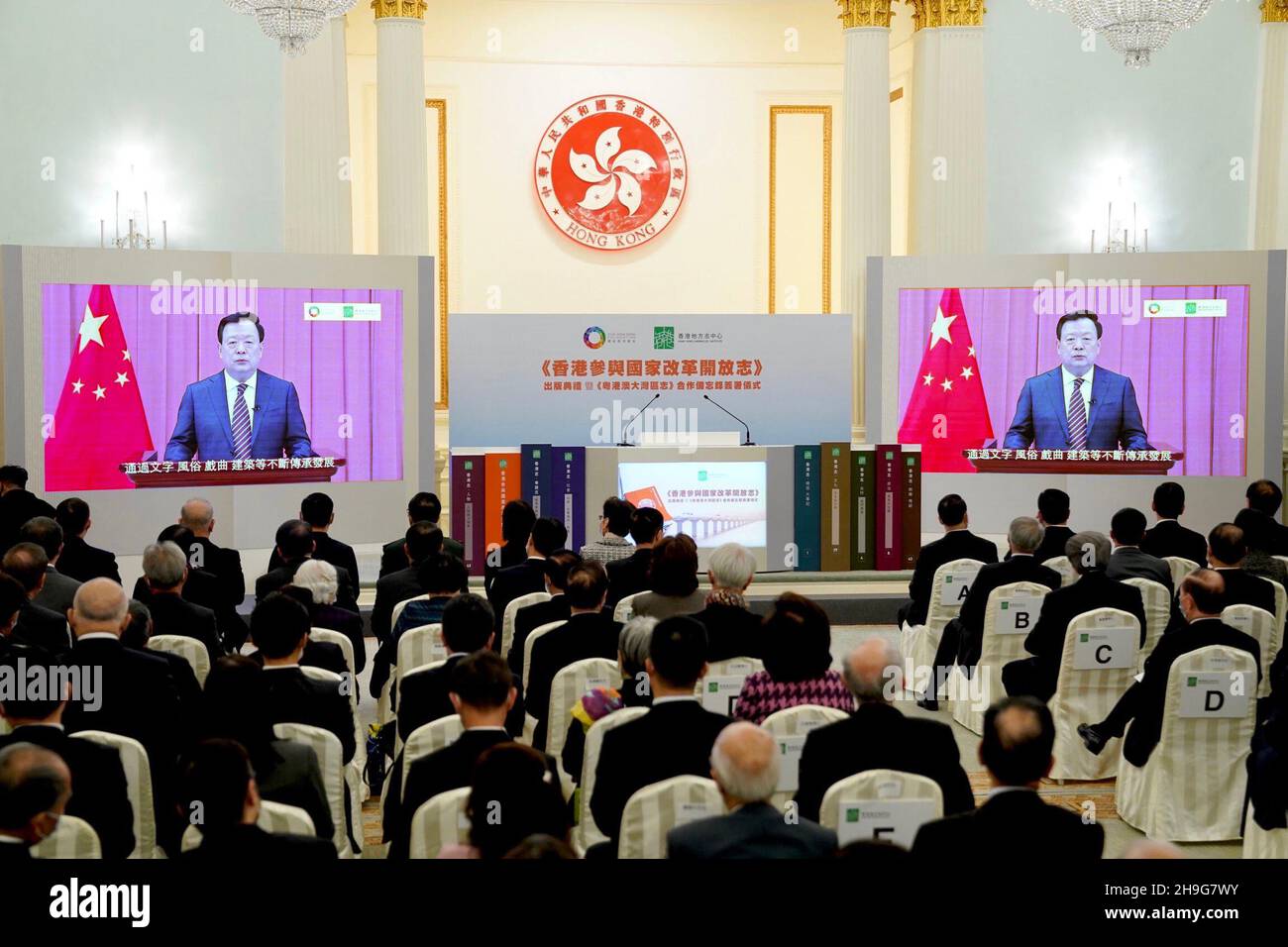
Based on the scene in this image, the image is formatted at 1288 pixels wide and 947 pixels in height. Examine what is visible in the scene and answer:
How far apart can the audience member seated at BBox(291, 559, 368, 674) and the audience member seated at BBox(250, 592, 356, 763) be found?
1247mm

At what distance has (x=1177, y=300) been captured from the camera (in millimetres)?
10578

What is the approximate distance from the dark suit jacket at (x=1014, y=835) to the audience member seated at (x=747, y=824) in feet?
0.72

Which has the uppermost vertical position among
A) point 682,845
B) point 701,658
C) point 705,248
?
point 705,248

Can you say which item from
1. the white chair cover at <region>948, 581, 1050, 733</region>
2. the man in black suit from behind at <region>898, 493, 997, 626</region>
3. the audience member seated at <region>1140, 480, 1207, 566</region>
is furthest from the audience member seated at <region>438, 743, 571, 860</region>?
the audience member seated at <region>1140, 480, 1207, 566</region>

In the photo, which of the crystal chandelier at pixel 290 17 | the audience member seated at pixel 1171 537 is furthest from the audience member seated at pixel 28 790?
the crystal chandelier at pixel 290 17

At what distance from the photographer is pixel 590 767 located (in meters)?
3.97

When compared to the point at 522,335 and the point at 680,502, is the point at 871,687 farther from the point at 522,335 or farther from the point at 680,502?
the point at 522,335

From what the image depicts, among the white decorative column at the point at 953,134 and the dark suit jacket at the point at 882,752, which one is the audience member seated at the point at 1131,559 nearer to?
the dark suit jacket at the point at 882,752

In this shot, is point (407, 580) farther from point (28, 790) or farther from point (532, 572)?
point (28, 790)

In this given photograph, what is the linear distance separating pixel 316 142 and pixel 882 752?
29.7 ft

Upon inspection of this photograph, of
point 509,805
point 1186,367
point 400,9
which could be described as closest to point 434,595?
point 509,805

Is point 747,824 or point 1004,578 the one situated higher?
point 1004,578

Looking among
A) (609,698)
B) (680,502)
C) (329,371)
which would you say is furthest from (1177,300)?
(609,698)

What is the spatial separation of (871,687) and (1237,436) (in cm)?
781
